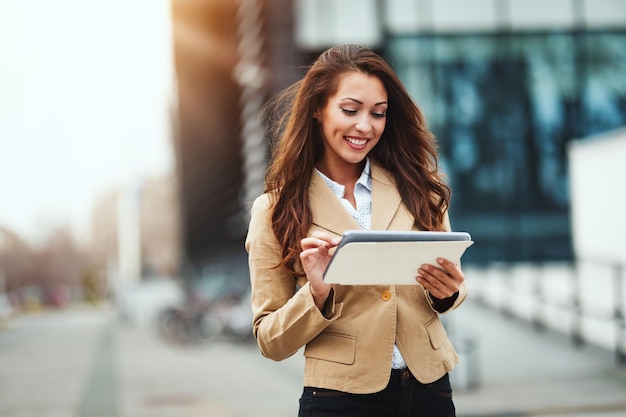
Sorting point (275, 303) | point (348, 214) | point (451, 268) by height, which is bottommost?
point (275, 303)

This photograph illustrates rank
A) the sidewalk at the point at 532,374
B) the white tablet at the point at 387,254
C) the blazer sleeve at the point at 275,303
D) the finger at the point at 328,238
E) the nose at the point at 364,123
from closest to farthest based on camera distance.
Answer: the white tablet at the point at 387,254, the finger at the point at 328,238, the blazer sleeve at the point at 275,303, the nose at the point at 364,123, the sidewalk at the point at 532,374

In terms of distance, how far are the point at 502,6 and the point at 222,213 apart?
2397 centimetres

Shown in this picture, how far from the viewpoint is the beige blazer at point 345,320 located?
233 centimetres

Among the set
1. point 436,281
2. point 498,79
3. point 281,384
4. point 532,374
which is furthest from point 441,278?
point 498,79

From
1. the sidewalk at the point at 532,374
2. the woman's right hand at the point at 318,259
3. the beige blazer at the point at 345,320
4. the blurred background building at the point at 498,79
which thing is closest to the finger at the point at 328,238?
the woman's right hand at the point at 318,259

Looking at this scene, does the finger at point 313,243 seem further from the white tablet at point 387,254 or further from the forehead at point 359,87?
the forehead at point 359,87

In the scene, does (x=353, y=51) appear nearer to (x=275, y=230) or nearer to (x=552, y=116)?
(x=275, y=230)

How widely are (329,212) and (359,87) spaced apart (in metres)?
0.35

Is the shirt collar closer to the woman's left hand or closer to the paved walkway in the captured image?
the woman's left hand

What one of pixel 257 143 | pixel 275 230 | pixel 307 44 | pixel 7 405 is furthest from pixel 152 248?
pixel 275 230

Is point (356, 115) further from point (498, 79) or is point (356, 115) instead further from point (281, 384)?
point (498, 79)

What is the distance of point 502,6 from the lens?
1927 centimetres

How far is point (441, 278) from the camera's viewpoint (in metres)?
2.27

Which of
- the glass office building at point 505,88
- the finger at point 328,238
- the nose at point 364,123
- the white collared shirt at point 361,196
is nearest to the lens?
the finger at point 328,238
